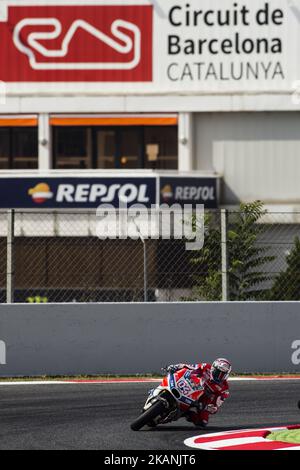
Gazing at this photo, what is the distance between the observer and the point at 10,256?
1562 centimetres

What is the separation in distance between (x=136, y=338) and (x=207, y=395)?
15.2ft

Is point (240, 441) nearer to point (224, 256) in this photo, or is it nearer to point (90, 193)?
point (224, 256)

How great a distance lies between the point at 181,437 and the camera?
1076cm

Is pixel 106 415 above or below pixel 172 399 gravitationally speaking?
below

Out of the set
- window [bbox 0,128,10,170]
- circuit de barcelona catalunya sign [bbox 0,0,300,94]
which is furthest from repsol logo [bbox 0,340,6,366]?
window [bbox 0,128,10,170]

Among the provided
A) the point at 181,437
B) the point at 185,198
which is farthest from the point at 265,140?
the point at 181,437

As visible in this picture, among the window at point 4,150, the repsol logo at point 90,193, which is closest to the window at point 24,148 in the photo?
the window at point 4,150

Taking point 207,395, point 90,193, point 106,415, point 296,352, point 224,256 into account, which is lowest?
point 106,415

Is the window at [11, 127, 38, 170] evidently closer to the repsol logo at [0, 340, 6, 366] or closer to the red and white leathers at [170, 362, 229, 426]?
the repsol logo at [0, 340, 6, 366]

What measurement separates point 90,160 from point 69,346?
19.3 m

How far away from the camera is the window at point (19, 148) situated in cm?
3453

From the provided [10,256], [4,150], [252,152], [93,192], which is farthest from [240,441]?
[4,150]

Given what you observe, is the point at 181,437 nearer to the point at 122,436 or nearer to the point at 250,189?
Result: the point at 122,436

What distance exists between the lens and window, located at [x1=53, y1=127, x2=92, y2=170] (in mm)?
34406
